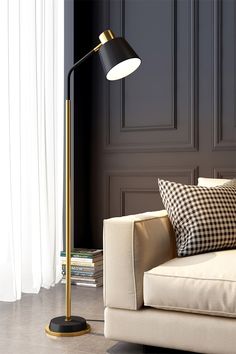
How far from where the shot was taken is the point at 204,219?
87.7 inches

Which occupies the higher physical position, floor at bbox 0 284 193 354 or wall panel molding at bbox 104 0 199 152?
wall panel molding at bbox 104 0 199 152

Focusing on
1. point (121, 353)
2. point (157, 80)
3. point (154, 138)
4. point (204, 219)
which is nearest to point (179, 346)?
point (121, 353)

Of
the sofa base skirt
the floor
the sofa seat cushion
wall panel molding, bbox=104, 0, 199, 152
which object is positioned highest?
wall panel molding, bbox=104, 0, 199, 152

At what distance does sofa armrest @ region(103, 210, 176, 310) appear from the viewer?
6.75ft

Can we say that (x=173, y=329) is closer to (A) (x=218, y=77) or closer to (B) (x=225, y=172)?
(B) (x=225, y=172)

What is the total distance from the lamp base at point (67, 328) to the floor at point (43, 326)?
3cm

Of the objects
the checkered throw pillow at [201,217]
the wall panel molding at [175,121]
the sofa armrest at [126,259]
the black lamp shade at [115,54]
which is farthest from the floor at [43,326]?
the black lamp shade at [115,54]

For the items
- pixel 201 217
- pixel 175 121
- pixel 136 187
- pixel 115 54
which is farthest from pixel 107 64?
pixel 136 187

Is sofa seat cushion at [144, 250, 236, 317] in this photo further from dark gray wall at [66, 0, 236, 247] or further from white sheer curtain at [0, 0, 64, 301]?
dark gray wall at [66, 0, 236, 247]

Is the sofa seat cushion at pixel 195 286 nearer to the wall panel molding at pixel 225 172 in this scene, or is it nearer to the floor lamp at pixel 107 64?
the floor lamp at pixel 107 64

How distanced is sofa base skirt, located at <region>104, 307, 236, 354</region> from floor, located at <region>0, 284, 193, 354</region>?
0.40 feet

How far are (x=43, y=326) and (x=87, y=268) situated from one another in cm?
95

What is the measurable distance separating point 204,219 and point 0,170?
4.50 ft

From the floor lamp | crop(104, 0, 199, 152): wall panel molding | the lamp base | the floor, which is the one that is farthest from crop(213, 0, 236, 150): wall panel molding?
the lamp base
